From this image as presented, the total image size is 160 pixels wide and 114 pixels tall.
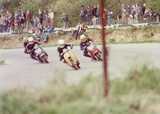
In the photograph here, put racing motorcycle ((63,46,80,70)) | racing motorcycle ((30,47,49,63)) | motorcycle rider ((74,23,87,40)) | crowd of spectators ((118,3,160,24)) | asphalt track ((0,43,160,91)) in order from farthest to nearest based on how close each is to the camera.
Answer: crowd of spectators ((118,3,160,24)), motorcycle rider ((74,23,87,40)), racing motorcycle ((30,47,49,63)), racing motorcycle ((63,46,80,70)), asphalt track ((0,43,160,91))

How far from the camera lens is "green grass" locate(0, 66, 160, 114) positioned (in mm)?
12016

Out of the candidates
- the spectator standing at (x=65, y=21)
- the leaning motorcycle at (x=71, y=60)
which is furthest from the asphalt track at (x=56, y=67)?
the spectator standing at (x=65, y=21)

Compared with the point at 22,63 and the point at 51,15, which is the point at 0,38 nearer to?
the point at 51,15

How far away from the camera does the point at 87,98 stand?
13180mm

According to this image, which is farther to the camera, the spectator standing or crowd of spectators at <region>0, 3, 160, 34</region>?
the spectator standing

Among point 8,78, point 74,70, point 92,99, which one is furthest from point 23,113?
point 74,70

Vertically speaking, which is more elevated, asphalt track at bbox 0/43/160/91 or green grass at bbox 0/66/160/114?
green grass at bbox 0/66/160/114

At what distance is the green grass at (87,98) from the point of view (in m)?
12.0

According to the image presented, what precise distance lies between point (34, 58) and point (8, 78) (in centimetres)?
717

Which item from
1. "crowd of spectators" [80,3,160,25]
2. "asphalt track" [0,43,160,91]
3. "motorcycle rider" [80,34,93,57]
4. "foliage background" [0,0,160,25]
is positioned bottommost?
"asphalt track" [0,43,160,91]

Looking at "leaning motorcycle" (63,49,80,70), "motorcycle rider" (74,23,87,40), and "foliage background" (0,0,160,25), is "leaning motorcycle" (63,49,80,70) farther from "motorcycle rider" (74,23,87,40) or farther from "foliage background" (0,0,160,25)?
"foliage background" (0,0,160,25)

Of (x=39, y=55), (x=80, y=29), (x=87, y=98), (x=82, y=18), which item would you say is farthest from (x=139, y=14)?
(x=87, y=98)

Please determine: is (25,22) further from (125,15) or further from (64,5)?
(125,15)

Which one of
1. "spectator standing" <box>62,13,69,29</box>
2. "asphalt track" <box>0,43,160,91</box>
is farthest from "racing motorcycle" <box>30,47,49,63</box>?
"spectator standing" <box>62,13,69,29</box>
